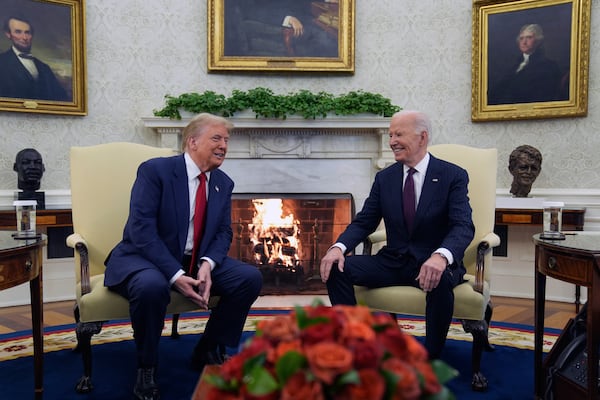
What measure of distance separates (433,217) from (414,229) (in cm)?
12

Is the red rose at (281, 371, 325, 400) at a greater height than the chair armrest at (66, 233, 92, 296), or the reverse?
the red rose at (281, 371, 325, 400)

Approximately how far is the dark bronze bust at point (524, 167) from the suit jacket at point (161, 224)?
2963mm

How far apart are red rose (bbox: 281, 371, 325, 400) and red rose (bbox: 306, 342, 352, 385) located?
0.06 ft

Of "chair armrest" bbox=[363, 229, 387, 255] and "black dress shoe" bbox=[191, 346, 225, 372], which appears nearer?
"black dress shoe" bbox=[191, 346, 225, 372]

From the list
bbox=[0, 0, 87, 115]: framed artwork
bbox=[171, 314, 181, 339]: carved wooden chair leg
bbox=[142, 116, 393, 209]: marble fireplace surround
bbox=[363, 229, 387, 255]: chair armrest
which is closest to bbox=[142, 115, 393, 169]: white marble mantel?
bbox=[142, 116, 393, 209]: marble fireplace surround

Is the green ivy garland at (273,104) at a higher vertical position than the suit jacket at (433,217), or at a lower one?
higher

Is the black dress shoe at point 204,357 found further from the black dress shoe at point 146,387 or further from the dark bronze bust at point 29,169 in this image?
the dark bronze bust at point 29,169

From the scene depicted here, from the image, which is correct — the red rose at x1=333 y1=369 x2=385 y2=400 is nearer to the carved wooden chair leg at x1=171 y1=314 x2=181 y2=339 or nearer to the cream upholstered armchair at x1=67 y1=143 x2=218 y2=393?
the cream upholstered armchair at x1=67 y1=143 x2=218 y2=393

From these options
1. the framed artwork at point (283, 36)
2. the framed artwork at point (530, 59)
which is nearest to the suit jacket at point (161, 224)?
the framed artwork at point (283, 36)

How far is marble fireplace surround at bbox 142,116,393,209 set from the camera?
4.96m

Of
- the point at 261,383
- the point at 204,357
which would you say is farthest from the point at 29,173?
the point at 261,383

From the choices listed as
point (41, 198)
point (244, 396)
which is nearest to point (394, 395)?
point (244, 396)

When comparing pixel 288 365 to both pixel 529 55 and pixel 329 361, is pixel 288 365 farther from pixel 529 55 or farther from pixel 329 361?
pixel 529 55

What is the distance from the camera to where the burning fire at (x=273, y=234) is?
5094mm
